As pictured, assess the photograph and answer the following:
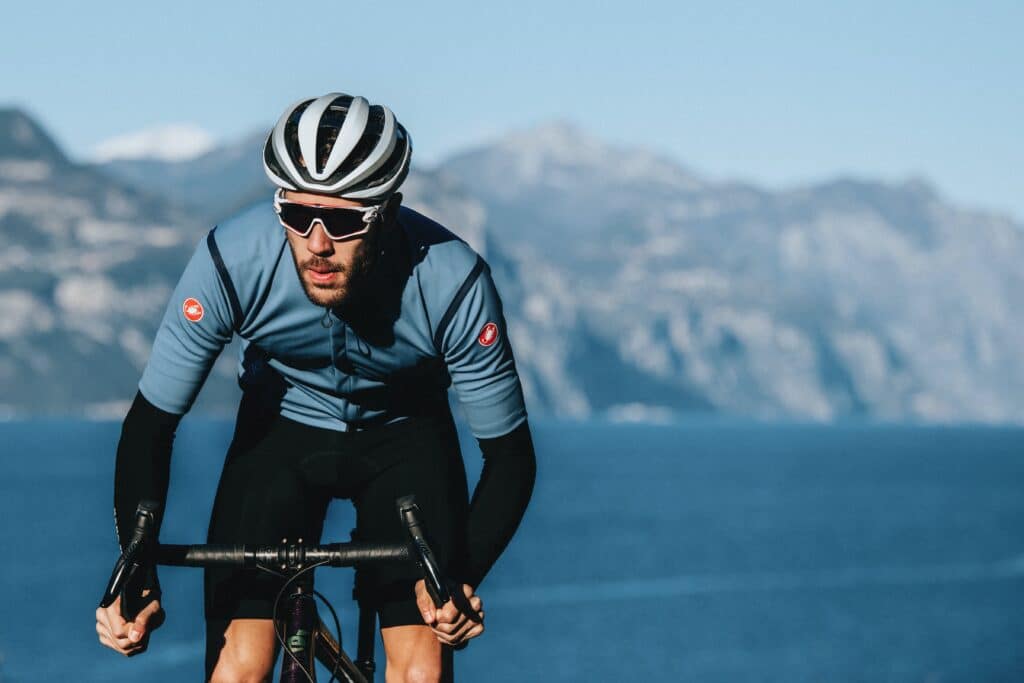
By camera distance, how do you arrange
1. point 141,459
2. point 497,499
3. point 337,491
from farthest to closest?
point 337,491 < point 497,499 < point 141,459

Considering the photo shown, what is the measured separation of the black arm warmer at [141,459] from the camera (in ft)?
16.7

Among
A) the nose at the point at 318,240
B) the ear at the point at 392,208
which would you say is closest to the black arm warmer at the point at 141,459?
the nose at the point at 318,240

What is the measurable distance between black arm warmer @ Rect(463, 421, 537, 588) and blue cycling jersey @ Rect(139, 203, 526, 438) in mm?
67

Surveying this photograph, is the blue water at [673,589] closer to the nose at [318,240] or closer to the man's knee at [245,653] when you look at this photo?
the man's knee at [245,653]

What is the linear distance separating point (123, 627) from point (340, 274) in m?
1.33

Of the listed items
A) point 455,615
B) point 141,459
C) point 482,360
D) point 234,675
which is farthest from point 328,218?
point 234,675

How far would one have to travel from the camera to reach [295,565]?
16.7 ft

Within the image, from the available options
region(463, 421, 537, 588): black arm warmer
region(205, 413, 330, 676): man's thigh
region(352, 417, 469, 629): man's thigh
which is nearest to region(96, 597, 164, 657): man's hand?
region(205, 413, 330, 676): man's thigh

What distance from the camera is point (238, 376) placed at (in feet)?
19.5

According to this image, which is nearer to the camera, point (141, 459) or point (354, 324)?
point (141, 459)

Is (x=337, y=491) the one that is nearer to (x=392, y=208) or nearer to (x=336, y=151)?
(x=392, y=208)

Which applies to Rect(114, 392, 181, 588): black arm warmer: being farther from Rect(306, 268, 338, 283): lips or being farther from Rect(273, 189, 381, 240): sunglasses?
Rect(273, 189, 381, 240): sunglasses

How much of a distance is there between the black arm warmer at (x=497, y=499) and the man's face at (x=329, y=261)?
78cm

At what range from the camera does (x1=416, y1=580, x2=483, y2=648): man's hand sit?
4.97 meters
